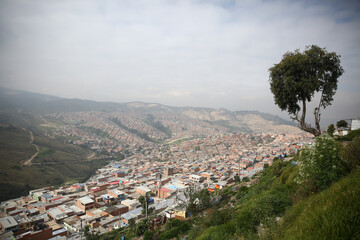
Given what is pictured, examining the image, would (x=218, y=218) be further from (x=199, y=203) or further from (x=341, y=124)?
(x=341, y=124)

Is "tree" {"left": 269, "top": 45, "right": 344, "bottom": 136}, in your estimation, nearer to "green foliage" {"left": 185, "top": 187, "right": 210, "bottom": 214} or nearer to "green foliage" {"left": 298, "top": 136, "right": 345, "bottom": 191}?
"green foliage" {"left": 298, "top": 136, "right": 345, "bottom": 191}

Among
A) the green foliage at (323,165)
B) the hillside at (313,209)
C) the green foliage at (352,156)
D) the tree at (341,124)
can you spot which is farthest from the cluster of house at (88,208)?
the tree at (341,124)

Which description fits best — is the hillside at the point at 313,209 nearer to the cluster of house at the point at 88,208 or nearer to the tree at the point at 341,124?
the cluster of house at the point at 88,208

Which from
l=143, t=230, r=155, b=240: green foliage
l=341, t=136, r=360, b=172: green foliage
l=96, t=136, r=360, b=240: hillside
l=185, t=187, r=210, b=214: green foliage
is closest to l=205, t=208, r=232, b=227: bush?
l=96, t=136, r=360, b=240: hillside

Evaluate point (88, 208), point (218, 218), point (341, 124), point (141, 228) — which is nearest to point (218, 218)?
point (218, 218)

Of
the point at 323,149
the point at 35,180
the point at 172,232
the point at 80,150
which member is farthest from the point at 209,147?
the point at 323,149

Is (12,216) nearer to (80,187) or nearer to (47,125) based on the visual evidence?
(80,187)
